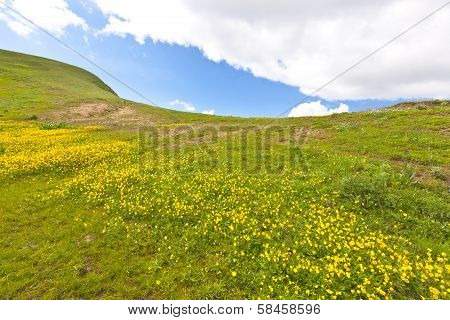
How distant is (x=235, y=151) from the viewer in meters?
20.8

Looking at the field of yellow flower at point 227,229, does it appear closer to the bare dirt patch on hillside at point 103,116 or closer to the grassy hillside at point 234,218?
the grassy hillside at point 234,218

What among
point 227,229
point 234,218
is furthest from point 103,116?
point 227,229

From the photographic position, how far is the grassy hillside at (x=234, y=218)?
28.0ft

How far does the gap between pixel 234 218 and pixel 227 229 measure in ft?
2.11

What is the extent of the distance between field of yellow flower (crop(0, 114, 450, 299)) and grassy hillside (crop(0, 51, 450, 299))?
0.06 meters

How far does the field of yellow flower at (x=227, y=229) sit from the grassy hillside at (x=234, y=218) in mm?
60

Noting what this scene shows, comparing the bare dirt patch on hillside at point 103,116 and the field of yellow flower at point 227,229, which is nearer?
the field of yellow flower at point 227,229

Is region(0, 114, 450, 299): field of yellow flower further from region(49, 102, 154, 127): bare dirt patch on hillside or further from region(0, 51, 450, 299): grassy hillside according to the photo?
region(49, 102, 154, 127): bare dirt patch on hillside

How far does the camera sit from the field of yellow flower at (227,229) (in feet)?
27.7

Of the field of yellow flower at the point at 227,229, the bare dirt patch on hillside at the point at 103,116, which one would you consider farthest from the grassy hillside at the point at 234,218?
the bare dirt patch on hillside at the point at 103,116

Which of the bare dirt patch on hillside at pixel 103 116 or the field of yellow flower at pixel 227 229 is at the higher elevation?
the bare dirt patch on hillside at pixel 103 116

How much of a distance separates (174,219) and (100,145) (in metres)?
14.9

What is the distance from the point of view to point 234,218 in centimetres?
1159
